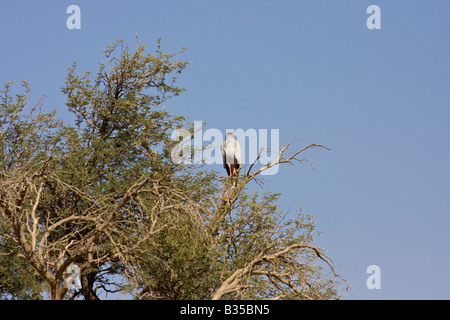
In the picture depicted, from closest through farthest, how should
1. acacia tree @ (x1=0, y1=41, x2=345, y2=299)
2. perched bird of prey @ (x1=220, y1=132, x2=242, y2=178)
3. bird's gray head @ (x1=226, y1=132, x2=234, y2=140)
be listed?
acacia tree @ (x1=0, y1=41, x2=345, y2=299) → perched bird of prey @ (x1=220, y1=132, x2=242, y2=178) → bird's gray head @ (x1=226, y1=132, x2=234, y2=140)

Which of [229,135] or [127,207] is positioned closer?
[127,207]

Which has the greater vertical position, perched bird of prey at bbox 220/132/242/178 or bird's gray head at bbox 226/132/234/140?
bird's gray head at bbox 226/132/234/140

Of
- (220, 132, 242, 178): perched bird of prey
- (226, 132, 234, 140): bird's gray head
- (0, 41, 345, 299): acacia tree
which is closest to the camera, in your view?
(0, 41, 345, 299): acacia tree

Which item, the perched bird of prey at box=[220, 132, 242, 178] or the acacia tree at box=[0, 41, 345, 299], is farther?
the perched bird of prey at box=[220, 132, 242, 178]

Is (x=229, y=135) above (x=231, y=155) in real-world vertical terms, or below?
above

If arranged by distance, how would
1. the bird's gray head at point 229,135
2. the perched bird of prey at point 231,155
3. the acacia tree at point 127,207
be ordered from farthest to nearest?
1. the bird's gray head at point 229,135
2. the perched bird of prey at point 231,155
3. the acacia tree at point 127,207

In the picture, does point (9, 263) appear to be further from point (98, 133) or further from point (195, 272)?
point (195, 272)

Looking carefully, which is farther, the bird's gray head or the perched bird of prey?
the bird's gray head

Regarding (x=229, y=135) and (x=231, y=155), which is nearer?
(x=231, y=155)

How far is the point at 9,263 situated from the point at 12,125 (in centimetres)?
418

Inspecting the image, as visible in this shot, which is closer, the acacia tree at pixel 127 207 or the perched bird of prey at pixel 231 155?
the acacia tree at pixel 127 207

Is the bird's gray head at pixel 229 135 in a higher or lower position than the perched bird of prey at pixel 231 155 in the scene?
higher

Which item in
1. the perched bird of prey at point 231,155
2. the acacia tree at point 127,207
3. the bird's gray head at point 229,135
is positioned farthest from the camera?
the bird's gray head at point 229,135

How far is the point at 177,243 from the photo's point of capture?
14484 millimetres
